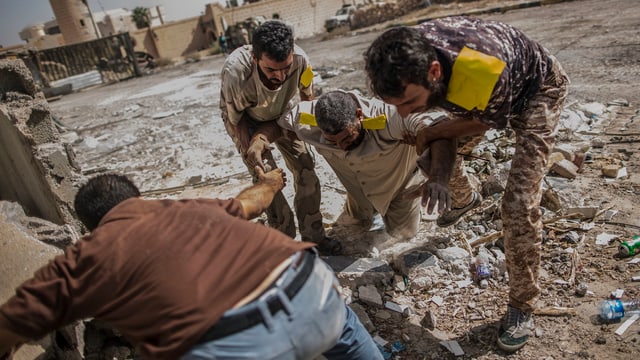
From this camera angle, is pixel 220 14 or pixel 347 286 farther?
pixel 220 14

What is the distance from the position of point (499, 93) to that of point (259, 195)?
118 cm

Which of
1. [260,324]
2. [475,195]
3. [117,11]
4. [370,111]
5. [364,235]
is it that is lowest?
[364,235]

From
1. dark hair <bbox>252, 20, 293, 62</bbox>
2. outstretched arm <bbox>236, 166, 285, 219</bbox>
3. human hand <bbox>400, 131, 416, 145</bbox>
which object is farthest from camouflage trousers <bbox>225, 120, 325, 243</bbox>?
outstretched arm <bbox>236, 166, 285, 219</bbox>

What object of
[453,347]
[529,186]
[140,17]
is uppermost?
[140,17]

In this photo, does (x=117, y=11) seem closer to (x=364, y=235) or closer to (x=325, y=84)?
(x=325, y=84)

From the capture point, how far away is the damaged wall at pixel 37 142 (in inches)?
107

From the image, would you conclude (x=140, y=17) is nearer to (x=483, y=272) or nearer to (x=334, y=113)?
(x=334, y=113)

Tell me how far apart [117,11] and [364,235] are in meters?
56.3

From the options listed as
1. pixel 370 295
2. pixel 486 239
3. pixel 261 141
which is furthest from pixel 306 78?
pixel 486 239

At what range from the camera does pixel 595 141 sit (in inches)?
158

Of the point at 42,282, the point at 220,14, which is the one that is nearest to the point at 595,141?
the point at 42,282

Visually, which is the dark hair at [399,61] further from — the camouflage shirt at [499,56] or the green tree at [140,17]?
the green tree at [140,17]

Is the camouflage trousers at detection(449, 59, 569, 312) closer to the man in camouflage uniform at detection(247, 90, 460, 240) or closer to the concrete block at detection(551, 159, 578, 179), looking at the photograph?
the man in camouflage uniform at detection(247, 90, 460, 240)

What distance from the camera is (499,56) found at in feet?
6.23
